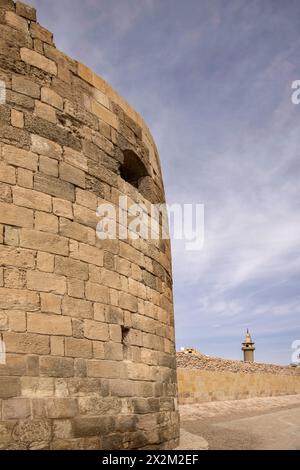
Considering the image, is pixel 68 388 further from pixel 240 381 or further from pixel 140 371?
pixel 240 381

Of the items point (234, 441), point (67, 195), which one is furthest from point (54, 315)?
point (234, 441)

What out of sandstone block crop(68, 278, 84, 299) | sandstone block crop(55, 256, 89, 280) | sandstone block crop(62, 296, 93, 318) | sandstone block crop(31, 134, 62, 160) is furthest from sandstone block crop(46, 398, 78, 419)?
sandstone block crop(31, 134, 62, 160)

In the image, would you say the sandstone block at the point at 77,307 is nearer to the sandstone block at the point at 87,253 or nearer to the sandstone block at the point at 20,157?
the sandstone block at the point at 87,253

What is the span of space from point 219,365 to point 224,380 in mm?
1585

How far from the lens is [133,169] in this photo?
7637mm

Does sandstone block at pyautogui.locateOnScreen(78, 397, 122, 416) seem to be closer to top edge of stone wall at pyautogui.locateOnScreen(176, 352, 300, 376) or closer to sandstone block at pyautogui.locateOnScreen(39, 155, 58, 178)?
sandstone block at pyautogui.locateOnScreen(39, 155, 58, 178)

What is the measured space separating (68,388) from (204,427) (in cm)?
635

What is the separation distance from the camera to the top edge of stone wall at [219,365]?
696 inches

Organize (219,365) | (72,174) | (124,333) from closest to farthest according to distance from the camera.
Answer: (72,174) < (124,333) < (219,365)

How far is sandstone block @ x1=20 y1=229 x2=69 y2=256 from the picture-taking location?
5109 mm

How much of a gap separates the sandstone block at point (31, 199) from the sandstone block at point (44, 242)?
0.28 m

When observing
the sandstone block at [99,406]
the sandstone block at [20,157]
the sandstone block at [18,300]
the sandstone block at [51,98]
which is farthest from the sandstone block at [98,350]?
the sandstone block at [51,98]

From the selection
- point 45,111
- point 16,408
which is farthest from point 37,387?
point 45,111

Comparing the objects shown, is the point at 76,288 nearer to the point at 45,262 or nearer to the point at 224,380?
the point at 45,262
